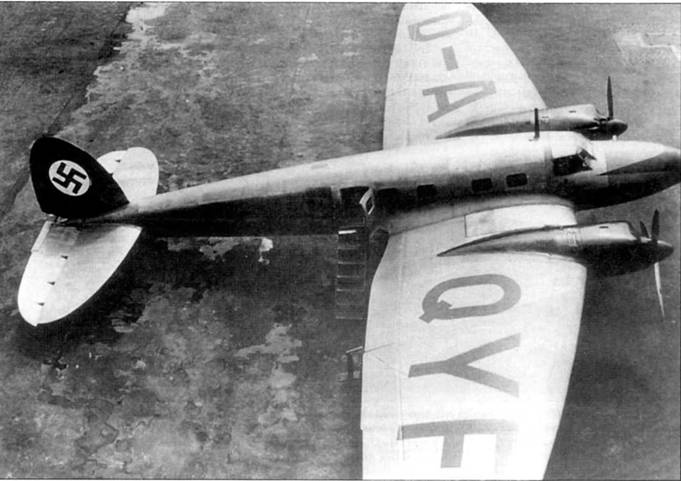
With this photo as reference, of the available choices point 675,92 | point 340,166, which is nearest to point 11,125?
point 340,166

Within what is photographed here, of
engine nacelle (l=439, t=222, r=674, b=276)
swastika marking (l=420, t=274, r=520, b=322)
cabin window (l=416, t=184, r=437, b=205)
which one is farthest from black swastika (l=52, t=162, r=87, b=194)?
engine nacelle (l=439, t=222, r=674, b=276)

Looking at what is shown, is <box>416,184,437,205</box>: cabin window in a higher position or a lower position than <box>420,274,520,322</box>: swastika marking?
higher

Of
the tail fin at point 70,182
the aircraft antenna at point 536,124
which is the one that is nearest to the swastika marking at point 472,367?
the aircraft antenna at point 536,124

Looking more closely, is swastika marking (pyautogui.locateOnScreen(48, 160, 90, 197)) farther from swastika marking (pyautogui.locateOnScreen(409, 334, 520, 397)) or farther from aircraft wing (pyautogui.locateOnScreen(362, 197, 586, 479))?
swastika marking (pyautogui.locateOnScreen(409, 334, 520, 397))

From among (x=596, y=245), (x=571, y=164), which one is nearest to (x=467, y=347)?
→ (x=596, y=245)

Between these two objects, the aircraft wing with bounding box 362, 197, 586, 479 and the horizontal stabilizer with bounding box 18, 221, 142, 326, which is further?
the horizontal stabilizer with bounding box 18, 221, 142, 326

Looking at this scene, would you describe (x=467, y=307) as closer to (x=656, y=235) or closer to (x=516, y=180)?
(x=516, y=180)
